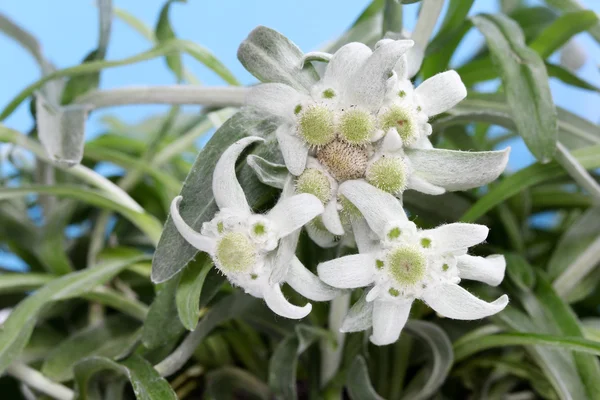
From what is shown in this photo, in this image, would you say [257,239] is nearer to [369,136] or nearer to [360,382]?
[369,136]

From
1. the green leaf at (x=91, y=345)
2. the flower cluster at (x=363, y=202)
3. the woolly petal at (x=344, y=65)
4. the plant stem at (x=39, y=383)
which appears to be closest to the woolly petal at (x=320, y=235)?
the flower cluster at (x=363, y=202)

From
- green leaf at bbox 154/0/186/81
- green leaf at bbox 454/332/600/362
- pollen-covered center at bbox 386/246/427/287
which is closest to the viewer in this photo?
pollen-covered center at bbox 386/246/427/287

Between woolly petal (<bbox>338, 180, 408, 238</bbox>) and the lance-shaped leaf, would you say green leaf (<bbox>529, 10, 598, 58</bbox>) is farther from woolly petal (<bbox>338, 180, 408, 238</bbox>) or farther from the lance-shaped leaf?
the lance-shaped leaf

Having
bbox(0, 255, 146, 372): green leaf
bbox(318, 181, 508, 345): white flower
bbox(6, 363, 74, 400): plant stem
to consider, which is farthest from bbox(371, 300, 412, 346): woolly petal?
bbox(6, 363, 74, 400): plant stem

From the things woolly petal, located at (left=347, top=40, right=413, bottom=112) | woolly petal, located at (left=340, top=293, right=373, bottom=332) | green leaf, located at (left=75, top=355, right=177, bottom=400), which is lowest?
green leaf, located at (left=75, top=355, right=177, bottom=400)

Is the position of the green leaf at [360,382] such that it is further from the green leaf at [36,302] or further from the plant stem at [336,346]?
the green leaf at [36,302]

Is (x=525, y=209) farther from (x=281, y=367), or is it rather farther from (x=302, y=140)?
(x=302, y=140)

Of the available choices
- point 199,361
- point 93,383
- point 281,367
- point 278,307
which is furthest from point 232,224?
point 199,361

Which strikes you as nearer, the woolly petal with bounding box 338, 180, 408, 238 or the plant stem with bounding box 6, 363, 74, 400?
the woolly petal with bounding box 338, 180, 408, 238
